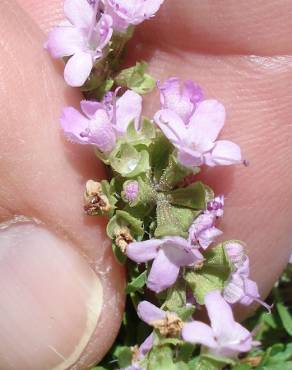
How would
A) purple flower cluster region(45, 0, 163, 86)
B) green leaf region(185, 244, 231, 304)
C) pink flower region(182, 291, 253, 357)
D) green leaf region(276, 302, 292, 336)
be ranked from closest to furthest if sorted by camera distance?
pink flower region(182, 291, 253, 357), green leaf region(185, 244, 231, 304), purple flower cluster region(45, 0, 163, 86), green leaf region(276, 302, 292, 336)

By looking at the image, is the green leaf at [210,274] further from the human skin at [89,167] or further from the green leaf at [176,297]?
the human skin at [89,167]

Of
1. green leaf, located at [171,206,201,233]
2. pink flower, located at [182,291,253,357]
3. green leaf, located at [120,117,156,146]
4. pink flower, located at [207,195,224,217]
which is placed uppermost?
green leaf, located at [120,117,156,146]

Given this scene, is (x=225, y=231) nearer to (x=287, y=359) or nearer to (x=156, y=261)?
(x=287, y=359)

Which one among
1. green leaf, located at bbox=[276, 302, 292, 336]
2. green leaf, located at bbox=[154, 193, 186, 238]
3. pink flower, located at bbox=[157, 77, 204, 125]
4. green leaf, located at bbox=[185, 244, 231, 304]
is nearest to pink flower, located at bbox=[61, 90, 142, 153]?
pink flower, located at bbox=[157, 77, 204, 125]

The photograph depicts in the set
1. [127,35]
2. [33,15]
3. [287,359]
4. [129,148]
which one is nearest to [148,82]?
[127,35]

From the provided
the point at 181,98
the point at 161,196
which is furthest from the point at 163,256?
the point at 181,98

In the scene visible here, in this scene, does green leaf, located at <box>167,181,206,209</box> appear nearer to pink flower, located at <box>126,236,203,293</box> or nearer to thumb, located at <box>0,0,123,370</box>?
pink flower, located at <box>126,236,203,293</box>
